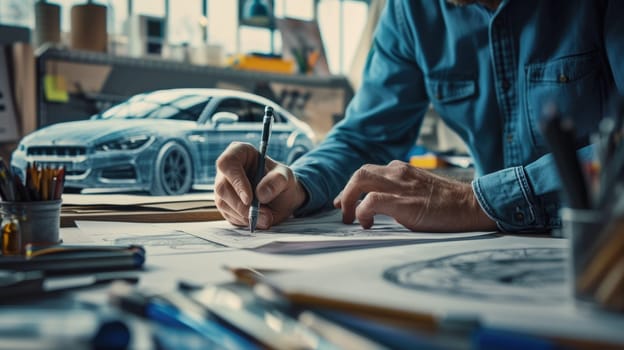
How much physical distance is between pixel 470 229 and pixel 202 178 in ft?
2.36

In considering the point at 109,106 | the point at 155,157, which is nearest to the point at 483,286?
the point at 155,157

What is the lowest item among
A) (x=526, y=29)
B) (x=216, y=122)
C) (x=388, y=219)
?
(x=388, y=219)

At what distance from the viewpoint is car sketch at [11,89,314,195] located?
46.9 inches

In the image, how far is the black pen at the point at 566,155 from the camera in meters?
0.27

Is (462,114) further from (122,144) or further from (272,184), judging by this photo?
(122,144)

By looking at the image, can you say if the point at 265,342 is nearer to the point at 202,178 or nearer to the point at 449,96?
the point at 449,96

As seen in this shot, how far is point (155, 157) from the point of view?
1.24 m

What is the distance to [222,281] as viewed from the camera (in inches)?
16.8

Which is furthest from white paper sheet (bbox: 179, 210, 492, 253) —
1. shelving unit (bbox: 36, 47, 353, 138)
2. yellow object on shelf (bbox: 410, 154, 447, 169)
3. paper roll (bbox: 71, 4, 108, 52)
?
yellow object on shelf (bbox: 410, 154, 447, 169)

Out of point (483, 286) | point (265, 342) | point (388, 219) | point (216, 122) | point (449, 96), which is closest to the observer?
point (265, 342)

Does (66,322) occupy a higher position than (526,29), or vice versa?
(526,29)

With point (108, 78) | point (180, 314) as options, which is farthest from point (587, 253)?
point (108, 78)

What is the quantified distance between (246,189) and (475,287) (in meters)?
0.44

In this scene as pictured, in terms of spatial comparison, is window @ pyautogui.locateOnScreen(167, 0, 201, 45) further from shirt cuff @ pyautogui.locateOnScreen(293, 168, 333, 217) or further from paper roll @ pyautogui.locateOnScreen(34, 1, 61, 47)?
shirt cuff @ pyautogui.locateOnScreen(293, 168, 333, 217)
